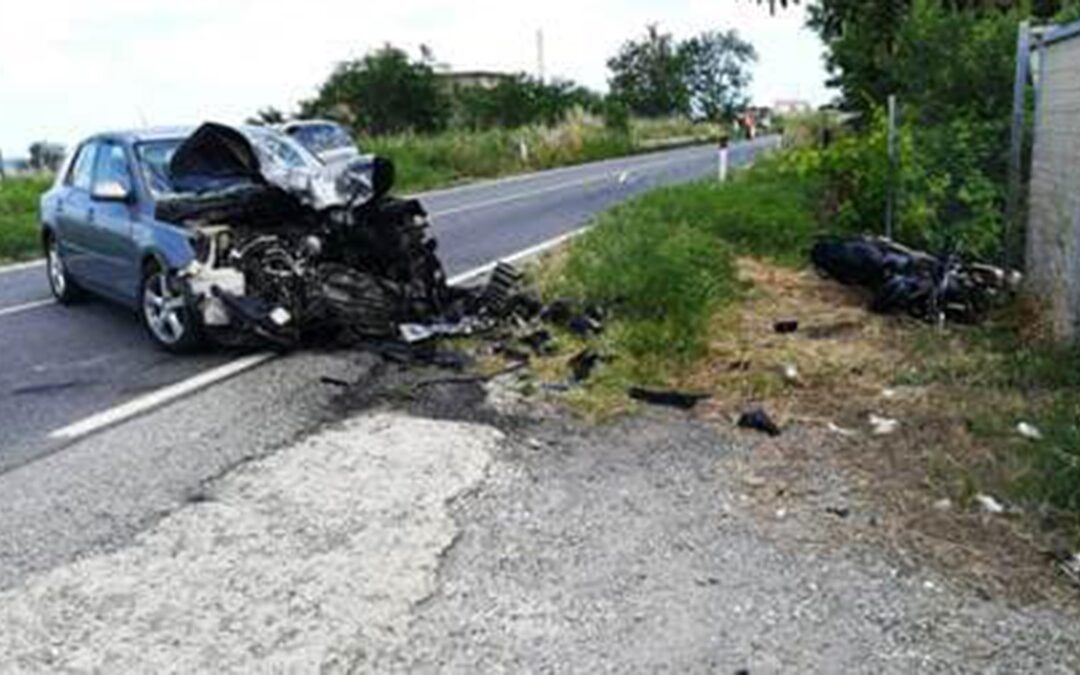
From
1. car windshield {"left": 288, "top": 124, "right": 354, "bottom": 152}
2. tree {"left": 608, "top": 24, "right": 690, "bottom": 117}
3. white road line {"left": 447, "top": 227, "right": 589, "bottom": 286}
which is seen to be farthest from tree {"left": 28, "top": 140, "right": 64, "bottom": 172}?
tree {"left": 608, "top": 24, "right": 690, "bottom": 117}

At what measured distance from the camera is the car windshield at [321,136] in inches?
820

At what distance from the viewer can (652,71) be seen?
337 ft

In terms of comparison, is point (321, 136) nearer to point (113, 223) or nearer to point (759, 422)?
point (113, 223)

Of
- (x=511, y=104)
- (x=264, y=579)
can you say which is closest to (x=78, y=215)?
(x=264, y=579)

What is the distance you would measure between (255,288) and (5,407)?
1.85m

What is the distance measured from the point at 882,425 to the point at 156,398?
14.4 ft

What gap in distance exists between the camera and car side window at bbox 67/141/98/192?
1016 cm

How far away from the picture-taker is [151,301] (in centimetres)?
889

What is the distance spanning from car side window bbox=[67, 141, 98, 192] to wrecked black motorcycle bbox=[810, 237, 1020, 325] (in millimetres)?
6728

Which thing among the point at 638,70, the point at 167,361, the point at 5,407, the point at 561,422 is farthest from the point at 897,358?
the point at 638,70

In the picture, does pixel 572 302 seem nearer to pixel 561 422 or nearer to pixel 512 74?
pixel 561 422

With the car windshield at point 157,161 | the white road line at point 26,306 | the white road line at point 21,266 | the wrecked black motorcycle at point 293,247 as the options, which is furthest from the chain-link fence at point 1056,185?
the white road line at point 21,266

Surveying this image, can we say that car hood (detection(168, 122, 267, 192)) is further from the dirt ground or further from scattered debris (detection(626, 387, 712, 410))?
the dirt ground

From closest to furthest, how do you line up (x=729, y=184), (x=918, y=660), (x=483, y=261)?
1. (x=918, y=660)
2. (x=483, y=261)
3. (x=729, y=184)
